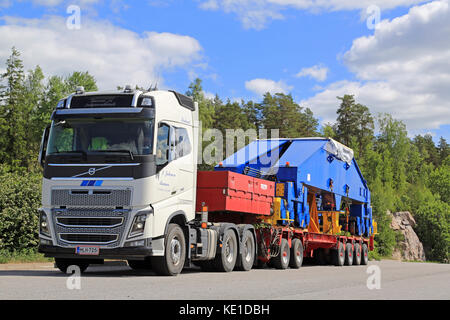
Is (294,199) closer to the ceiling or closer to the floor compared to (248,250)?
closer to the ceiling

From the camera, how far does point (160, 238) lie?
1288 cm

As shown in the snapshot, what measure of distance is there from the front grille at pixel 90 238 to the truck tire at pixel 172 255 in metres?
1.06

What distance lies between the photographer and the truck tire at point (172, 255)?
43.0 feet

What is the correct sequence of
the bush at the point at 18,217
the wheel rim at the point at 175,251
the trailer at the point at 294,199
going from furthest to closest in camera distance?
the bush at the point at 18,217 < the trailer at the point at 294,199 < the wheel rim at the point at 175,251

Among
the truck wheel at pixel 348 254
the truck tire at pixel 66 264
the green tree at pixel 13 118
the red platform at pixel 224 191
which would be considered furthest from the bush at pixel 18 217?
the green tree at pixel 13 118

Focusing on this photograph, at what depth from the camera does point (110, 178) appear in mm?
12625

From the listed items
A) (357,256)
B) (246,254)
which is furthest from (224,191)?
(357,256)

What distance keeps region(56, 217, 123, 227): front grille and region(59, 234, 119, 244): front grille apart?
0.21 meters

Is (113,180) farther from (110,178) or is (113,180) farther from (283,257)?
(283,257)

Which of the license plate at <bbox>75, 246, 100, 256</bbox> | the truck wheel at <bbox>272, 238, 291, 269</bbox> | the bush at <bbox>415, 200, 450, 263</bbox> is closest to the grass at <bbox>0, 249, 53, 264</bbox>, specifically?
the license plate at <bbox>75, 246, 100, 256</bbox>

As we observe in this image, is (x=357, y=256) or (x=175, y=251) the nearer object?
(x=175, y=251)

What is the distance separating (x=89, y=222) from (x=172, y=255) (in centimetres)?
195

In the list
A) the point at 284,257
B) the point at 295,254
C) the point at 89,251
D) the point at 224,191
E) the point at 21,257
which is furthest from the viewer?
the point at 295,254

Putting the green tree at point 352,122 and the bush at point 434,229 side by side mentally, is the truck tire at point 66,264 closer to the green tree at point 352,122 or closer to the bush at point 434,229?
the bush at point 434,229
